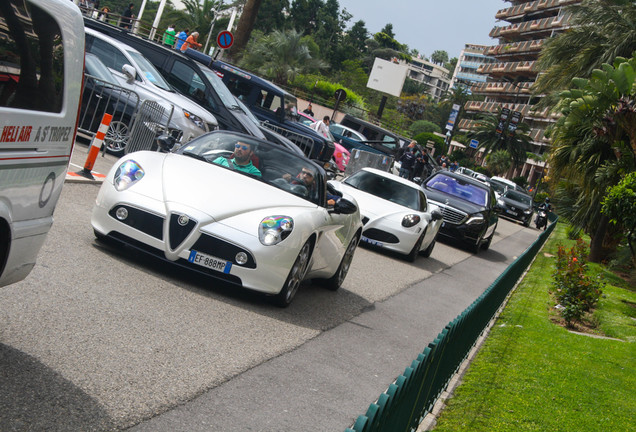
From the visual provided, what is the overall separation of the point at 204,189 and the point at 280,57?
191 feet

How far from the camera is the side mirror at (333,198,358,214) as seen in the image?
927 cm

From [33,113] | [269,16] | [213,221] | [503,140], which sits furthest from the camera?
[269,16]

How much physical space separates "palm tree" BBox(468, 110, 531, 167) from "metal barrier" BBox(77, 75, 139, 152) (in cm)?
7681

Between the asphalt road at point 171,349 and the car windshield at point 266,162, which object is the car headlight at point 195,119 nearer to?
the asphalt road at point 171,349

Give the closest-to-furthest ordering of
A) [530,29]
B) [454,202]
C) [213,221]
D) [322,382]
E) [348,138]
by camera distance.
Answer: [322,382], [213,221], [454,202], [348,138], [530,29]

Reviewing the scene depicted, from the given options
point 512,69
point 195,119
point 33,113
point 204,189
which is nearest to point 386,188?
point 195,119

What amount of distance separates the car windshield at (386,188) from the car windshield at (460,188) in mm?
5184

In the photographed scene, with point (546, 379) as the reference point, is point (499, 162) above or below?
above

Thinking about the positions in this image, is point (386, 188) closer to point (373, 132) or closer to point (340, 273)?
point (340, 273)

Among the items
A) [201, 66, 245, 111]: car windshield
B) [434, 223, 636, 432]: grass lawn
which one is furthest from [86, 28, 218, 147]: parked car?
[434, 223, 636, 432]: grass lawn

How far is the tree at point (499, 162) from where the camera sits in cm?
8619

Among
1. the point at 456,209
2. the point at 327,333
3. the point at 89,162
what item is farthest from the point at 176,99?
the point at 327,333

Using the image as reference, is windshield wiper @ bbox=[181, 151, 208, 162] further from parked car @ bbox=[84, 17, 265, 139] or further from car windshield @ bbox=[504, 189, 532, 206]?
car windshield @ bbox=[504, 189, 532, 206]

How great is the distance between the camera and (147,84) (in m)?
16.7
